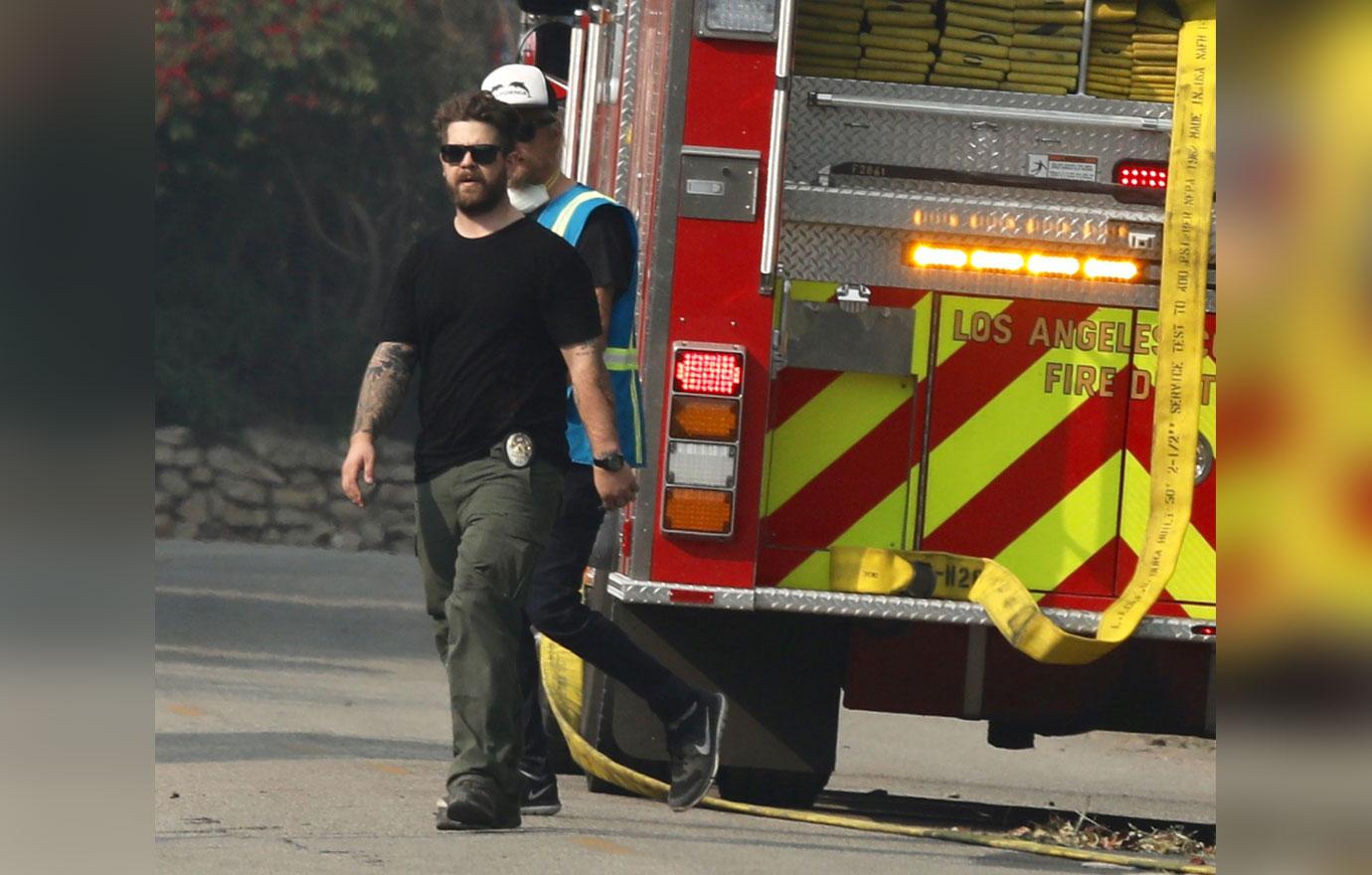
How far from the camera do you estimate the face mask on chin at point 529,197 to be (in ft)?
21.0

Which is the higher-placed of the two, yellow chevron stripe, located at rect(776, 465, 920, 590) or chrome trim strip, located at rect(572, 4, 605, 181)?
chrome trim strip, located at rect(572, 4, 605, 181)

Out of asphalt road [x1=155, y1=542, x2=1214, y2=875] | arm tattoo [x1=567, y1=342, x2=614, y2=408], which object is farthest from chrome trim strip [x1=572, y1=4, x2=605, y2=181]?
arm tattoo [x1=567, y1=342, x2=614, y2=408]

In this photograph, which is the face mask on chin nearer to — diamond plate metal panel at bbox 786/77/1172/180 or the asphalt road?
diamond plate metal panel at bbox 786/77/1172/180

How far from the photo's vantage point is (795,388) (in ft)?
21.6

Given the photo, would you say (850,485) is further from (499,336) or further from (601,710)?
(499,336)

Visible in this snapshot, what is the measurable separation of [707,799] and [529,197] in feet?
6.51

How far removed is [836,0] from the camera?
22.2ft

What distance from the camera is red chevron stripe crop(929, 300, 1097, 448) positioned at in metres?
6.64

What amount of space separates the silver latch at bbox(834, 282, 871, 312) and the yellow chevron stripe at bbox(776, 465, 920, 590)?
50 cm

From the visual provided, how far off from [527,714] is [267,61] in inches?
525

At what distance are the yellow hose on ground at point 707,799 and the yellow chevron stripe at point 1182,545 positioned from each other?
74 centimetres

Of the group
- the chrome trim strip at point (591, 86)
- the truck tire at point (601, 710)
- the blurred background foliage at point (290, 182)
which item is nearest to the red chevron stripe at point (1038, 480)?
the truck tire at point (601, 710)

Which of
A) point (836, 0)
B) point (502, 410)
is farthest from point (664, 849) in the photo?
point (836, 0)

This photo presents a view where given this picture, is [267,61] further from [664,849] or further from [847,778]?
[664,849]
